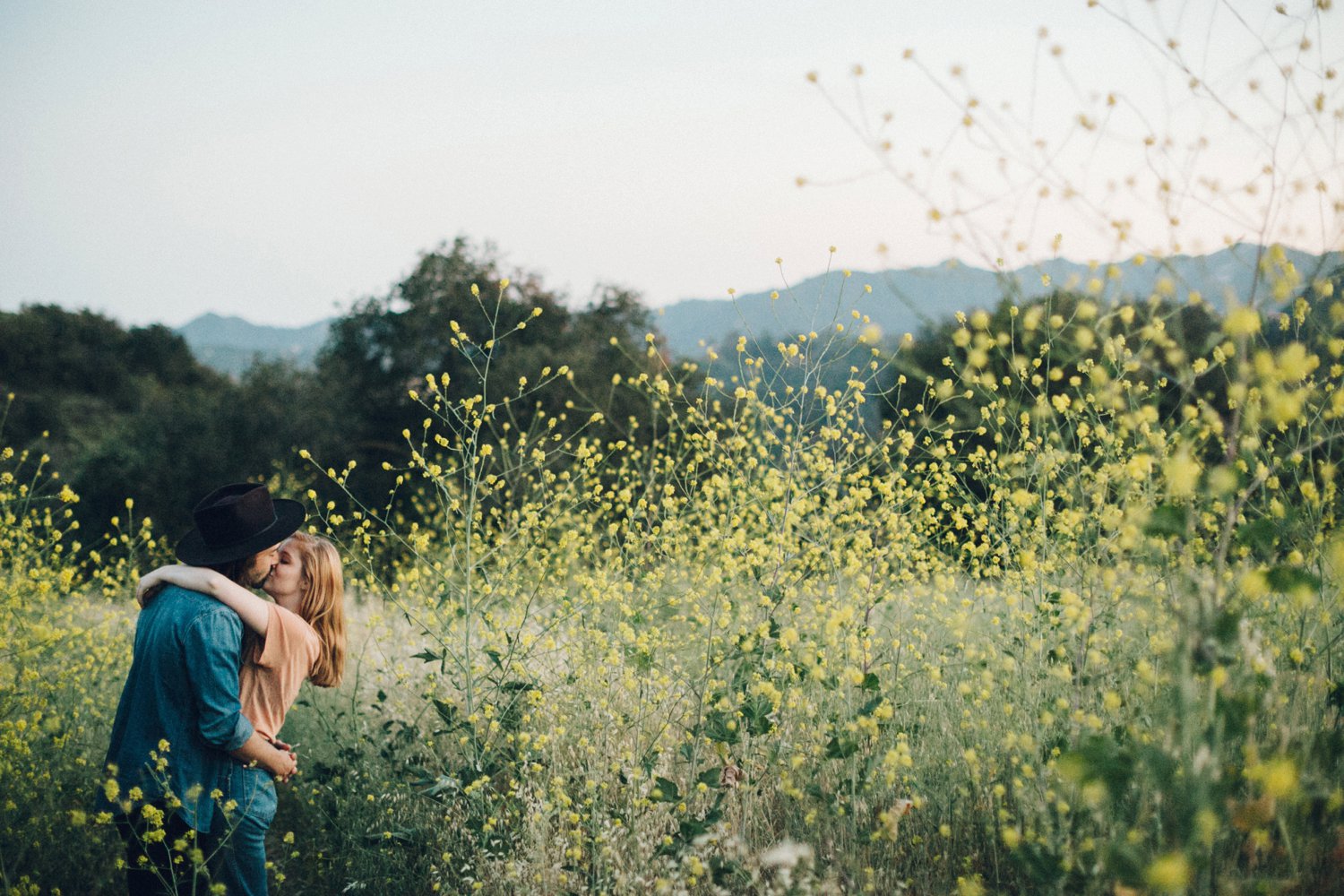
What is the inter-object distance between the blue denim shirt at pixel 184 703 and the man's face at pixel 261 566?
0.23 m

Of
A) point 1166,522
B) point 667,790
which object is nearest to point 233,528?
point 667,790

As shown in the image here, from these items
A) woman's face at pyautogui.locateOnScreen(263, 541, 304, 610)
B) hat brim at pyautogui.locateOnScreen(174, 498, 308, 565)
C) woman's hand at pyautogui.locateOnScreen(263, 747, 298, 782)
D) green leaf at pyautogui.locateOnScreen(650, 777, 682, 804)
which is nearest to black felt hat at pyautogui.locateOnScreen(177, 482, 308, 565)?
hat brim at pyautogui.locateOnScreen(174, 498, 308, 565)

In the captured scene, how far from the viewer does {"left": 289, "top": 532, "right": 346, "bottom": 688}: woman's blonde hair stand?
310 cm

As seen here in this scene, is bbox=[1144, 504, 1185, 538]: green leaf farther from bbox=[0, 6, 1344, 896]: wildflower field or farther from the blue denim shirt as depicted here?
the blue denim shirt

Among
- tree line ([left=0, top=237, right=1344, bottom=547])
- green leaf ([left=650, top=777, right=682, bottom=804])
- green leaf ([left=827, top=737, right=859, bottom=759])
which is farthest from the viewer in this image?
tree line ([left=0, top=237, right=1344, bottom=547])

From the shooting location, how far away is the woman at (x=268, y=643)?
2699mm

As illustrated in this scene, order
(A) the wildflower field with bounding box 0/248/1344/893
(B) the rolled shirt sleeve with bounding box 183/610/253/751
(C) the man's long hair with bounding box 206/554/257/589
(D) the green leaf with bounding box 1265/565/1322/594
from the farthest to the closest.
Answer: (C) the man's long hair with bounding box 206/554/257/589 → (B) the rolled shirt sleeve with bounding box 183/610/253/751 → (A) the wildflower field with bounding box 0/248/1344/893 → (D) the green leaf with bounding box 1265/565/1322/594

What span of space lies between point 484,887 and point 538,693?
29.2 inches

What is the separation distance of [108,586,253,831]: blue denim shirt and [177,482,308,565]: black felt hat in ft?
0.57

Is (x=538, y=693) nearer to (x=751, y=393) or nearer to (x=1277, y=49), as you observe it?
(x=751, y=393)

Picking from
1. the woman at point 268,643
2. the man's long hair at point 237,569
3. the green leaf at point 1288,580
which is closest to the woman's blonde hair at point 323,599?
the woman at point 268,643

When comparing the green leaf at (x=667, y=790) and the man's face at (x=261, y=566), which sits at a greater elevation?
the man's face at (x=261, y=566)

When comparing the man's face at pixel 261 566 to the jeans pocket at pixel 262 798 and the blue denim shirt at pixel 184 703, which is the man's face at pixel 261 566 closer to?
the blue denim shirt at pixel 184 703

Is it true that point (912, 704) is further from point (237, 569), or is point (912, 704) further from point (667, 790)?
point (237, 569)
